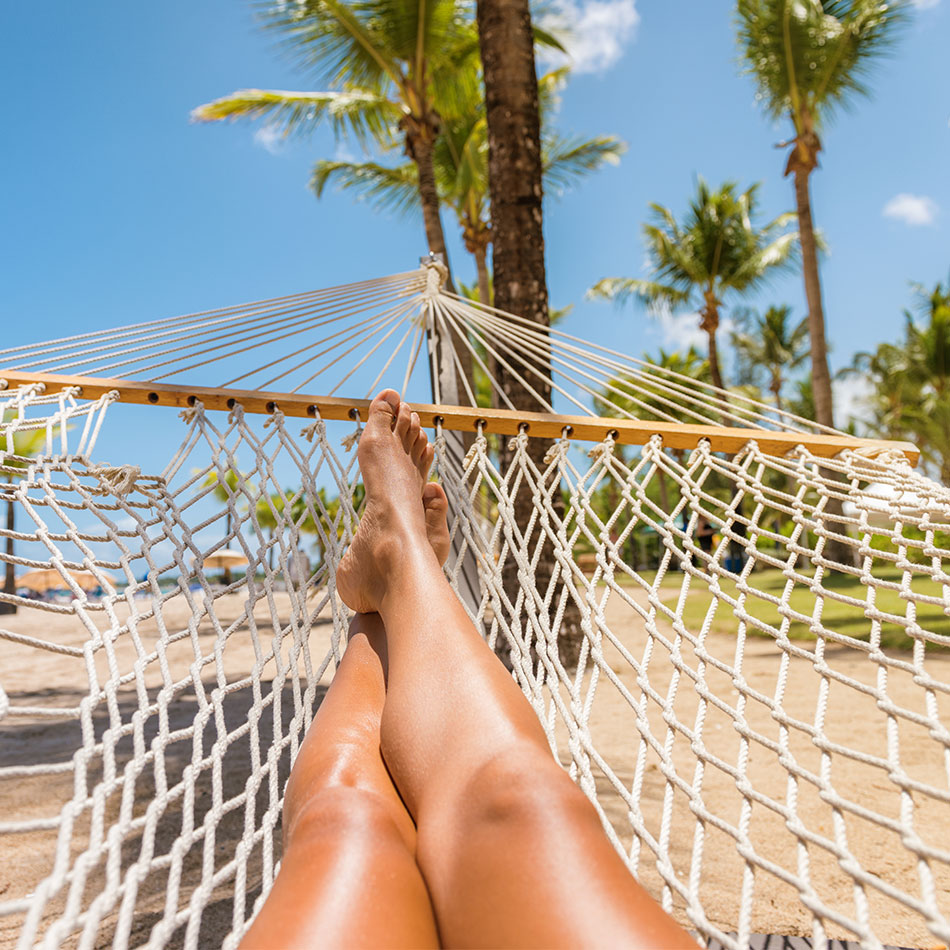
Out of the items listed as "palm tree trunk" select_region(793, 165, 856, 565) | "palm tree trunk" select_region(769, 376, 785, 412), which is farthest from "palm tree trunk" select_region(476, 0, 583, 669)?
"palm tree trunk" select_region(769, 376, 785, 412)

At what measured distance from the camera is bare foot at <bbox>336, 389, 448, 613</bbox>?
914 millimetres

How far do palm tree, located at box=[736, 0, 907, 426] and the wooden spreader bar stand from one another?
6.11 metres

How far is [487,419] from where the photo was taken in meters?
1.46

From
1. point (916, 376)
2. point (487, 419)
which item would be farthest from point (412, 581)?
point (916, 376)

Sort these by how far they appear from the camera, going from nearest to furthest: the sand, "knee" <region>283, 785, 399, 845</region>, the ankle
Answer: "knee" <region>283, 785, 399, 845</region>, the ankle, the sand

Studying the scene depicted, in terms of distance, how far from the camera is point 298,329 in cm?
171

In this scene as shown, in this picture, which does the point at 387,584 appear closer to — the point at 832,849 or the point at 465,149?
the point at 832,849

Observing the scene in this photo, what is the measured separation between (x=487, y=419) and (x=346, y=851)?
1.03 metres

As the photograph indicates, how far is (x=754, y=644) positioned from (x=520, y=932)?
4.60m

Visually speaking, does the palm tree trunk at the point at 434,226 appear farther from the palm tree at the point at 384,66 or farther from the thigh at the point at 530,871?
the thigh at the point at 530,871

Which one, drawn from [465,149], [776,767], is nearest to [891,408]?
[465,149]

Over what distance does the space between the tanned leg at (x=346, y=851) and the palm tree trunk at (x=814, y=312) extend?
7.00 meters

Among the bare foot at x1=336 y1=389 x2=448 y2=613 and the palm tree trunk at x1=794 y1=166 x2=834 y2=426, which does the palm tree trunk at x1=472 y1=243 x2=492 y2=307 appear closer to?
the palm tree trunk at x1=794 y1=166 x2=834 y2=426

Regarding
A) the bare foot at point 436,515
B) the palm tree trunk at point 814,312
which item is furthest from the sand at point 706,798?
the palm tree trunk at point 814,312
